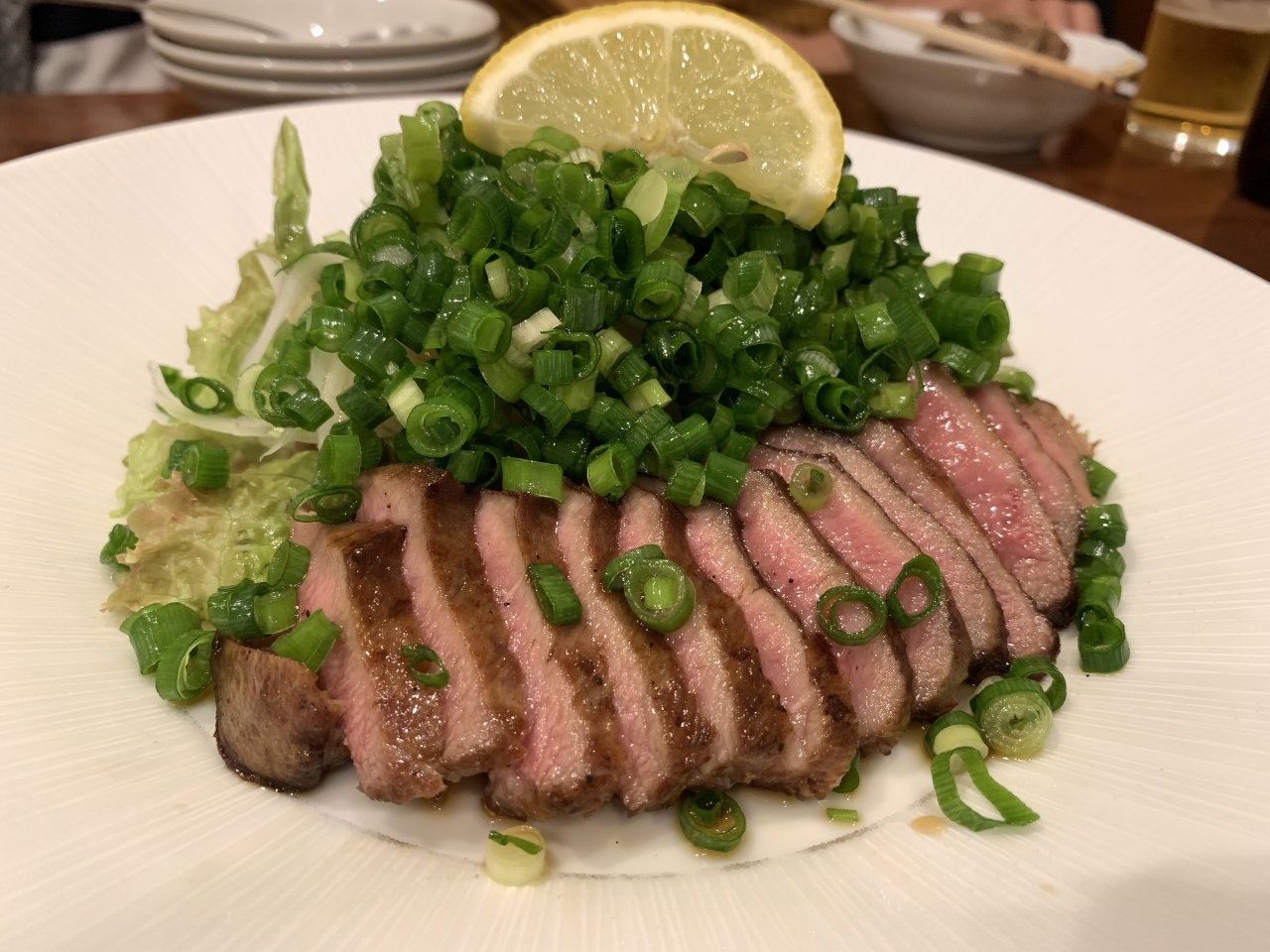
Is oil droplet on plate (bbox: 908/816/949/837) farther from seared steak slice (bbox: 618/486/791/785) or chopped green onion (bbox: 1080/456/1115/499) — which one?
chopped green onion (bbox: 1080/456/1115/499)

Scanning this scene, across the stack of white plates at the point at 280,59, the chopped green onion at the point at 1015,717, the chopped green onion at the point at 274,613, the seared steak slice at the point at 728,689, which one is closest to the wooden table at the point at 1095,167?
the stack of white plates at the point at 280,59

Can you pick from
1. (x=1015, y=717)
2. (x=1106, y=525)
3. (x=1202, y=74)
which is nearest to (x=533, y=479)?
(x=1015, y=717)

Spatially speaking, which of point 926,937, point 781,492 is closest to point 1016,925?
point 926,937

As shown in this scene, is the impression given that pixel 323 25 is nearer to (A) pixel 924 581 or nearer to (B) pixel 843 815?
(A) pixel 924 581

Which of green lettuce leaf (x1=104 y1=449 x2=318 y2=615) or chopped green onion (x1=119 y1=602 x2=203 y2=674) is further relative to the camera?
green lettuce leaf (x1=104 y1=449 x2=318 y2=615)

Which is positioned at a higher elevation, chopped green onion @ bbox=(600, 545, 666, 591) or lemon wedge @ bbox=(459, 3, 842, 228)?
lemon wedge @ bbox=(459, 3, 842, 228)

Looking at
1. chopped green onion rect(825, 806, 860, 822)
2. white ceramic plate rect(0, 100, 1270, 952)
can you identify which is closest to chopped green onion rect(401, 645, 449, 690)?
white ceramic plate rect(0, 100, 1270, 952)

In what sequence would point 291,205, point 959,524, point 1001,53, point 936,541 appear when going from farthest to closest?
1. point 1001,53
2. point 291,205
3. point 959,524
4. point 936,541
